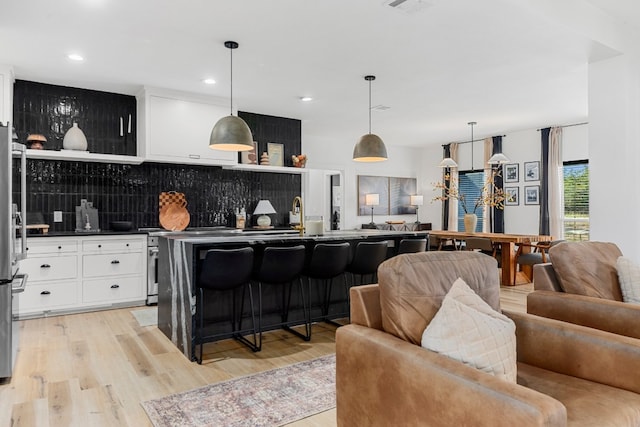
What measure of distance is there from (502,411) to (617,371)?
0.87 meters

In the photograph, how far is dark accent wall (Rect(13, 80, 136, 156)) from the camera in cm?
512

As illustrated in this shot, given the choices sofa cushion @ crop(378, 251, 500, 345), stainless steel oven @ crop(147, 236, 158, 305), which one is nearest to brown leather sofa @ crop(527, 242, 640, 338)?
sofa cushion @ crop(378, 251, 500, 345)

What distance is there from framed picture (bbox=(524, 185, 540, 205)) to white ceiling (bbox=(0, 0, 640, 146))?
238 centimetres

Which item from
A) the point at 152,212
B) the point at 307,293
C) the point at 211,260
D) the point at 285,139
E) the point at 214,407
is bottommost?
the point at 214,407

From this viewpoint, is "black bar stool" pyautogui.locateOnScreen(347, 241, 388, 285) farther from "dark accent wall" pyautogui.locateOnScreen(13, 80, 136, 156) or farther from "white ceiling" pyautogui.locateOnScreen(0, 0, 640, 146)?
"dark accent wall" pyautogui.locateOnScreen(13, 80, 136, 156)

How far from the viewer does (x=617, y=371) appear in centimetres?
181

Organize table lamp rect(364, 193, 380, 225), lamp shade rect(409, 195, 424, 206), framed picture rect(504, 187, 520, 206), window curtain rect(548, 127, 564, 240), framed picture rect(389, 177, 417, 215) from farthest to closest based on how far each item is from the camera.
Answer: framed picture rect(389, 177, 417, 215) → lamp shade rect(409, 195, 424, 206) → table lamp rect(364, 193, 380, 225) → framed picture rect(504, 187, 520, 206) → window curtain rect(548, 127, 564, 240)

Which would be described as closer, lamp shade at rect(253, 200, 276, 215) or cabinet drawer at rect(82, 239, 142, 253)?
cabinet drawer at rect(82, 239, 142, 253)

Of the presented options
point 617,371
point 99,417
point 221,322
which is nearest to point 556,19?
point 617,371

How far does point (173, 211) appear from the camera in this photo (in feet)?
19.8

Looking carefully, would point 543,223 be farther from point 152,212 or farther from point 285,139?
point 152,212

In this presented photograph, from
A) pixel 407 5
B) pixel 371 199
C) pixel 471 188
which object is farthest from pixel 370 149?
pixel 471 188

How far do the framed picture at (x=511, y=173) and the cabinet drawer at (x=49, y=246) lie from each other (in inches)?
308

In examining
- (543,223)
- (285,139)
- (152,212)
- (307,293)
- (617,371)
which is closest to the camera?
(617,371)
